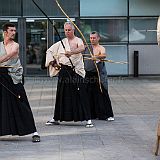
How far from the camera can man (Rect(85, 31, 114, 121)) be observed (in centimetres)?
Result: 956

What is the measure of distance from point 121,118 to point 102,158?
3419 mm

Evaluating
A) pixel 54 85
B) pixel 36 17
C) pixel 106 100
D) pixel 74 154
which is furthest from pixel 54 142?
pixel 36 17

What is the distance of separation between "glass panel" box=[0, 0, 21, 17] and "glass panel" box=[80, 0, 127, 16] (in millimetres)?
2469

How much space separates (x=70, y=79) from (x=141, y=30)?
36.9 feet

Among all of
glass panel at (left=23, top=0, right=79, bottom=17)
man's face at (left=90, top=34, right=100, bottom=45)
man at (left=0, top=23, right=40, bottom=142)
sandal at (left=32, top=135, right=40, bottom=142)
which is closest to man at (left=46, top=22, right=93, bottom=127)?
man's face at (left=90, top=34, right=100, bottom=45)

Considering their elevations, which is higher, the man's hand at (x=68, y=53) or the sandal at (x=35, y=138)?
the man's hand at (x=68, y=53)

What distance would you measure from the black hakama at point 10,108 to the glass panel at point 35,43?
1198 centimetres

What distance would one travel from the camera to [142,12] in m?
19.5

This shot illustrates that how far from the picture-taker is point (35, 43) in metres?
19.5

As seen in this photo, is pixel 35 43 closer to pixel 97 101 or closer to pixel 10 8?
pixel 10 8

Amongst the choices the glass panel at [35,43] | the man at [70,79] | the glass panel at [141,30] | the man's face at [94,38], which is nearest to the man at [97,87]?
the man's face at [94,38]

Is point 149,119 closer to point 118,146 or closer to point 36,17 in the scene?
point 118,146

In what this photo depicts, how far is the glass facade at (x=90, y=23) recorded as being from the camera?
19328mm

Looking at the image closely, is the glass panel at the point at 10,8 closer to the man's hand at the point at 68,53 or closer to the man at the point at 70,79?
Result: the man at the point at 70,79
